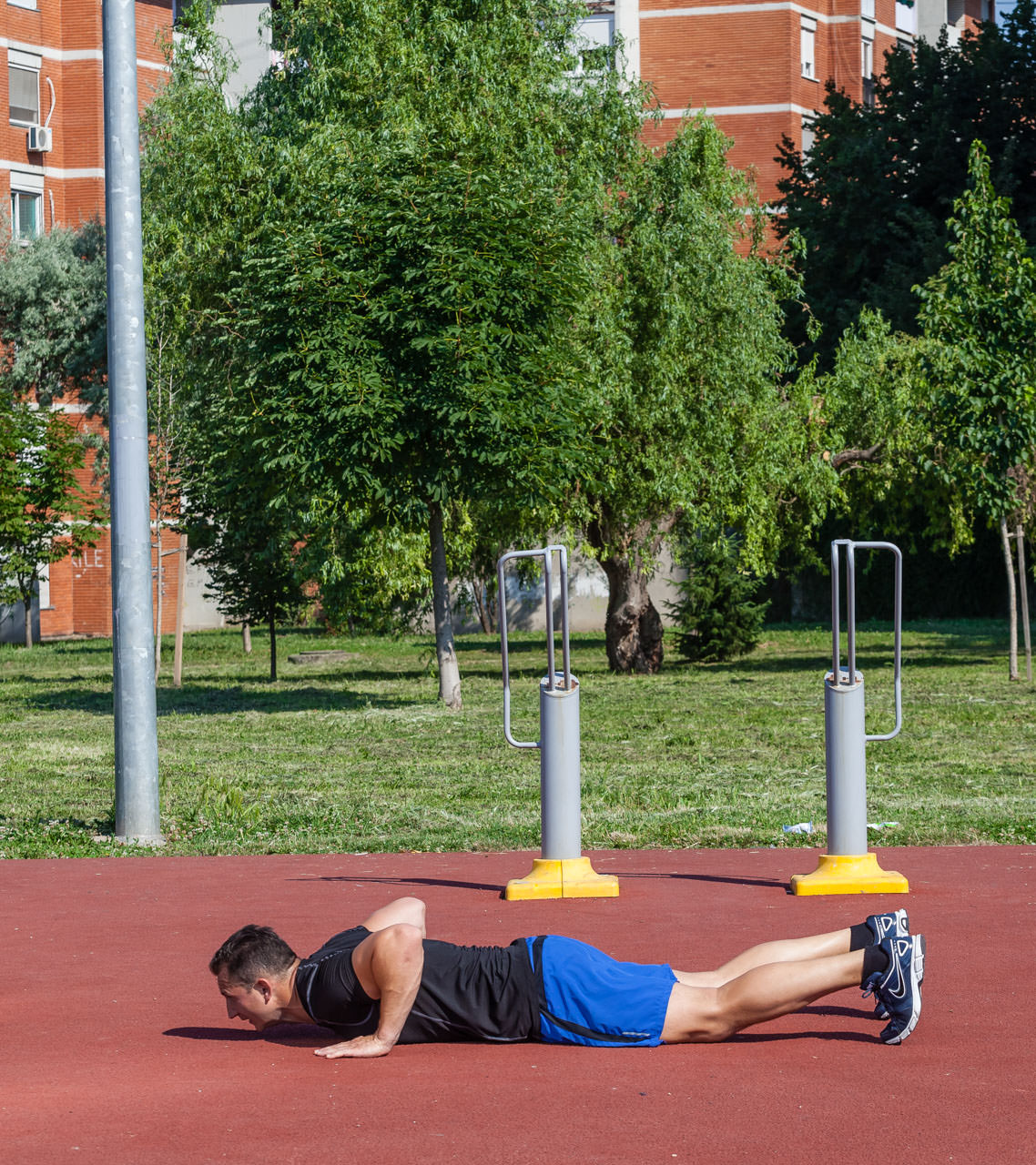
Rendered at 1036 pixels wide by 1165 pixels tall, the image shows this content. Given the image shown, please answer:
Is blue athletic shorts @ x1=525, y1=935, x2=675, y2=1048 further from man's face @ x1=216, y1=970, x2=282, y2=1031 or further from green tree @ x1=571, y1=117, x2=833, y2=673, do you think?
green tree @ x1=571, y1=117, x2=833, y2=673

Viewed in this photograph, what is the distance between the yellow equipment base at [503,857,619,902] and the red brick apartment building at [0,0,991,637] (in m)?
37.5

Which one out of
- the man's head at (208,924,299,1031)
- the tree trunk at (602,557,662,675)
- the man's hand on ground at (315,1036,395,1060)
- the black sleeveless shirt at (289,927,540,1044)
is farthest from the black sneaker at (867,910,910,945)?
the tree trunk at (602,557,662,675)

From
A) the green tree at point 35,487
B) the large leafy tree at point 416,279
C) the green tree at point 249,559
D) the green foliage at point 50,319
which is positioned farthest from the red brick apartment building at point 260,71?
the large leafy tree at point 416,279

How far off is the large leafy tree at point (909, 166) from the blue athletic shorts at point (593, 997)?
35.7 metres

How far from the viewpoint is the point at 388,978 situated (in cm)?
495

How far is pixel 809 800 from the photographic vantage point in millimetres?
11500

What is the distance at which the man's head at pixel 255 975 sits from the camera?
16.4 ft

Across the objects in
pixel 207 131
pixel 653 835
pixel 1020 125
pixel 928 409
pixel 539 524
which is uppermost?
pixel 1020 125

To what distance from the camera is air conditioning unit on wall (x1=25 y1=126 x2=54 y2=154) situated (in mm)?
44844

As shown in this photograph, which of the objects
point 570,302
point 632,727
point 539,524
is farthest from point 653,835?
point 539,524

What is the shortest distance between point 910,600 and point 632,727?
78.3 feet

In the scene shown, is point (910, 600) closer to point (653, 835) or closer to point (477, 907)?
point (653, 835)

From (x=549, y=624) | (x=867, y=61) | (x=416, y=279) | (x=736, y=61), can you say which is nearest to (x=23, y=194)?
(x=736, y=61)

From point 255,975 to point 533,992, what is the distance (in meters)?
0.88
